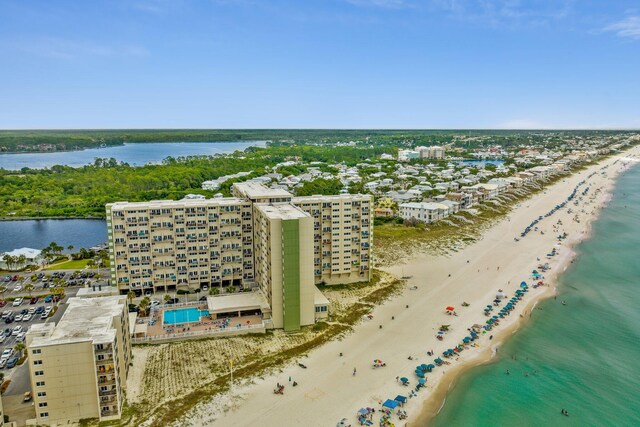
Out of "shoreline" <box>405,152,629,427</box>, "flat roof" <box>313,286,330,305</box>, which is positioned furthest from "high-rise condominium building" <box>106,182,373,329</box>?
"shoreline" <box>405,152,629,427</box>

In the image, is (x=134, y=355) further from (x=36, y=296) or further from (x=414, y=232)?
(x=414, y=232)

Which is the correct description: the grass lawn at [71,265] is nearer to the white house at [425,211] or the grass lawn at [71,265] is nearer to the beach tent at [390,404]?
the beach tent at [390,404]

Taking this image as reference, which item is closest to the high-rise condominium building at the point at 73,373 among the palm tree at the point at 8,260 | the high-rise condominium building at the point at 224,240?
the high-rise condominium building at the point at 224,240

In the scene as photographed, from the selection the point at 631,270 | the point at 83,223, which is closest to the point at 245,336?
the point at 631,270

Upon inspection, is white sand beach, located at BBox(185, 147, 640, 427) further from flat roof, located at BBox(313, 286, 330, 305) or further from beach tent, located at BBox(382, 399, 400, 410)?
flat roof, located at BBox(313, 286, 330, 305)

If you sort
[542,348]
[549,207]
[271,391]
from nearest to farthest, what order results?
[271,391] → [542,348] → [549,207]

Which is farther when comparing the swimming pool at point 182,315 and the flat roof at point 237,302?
the flat roof at point 237,302
